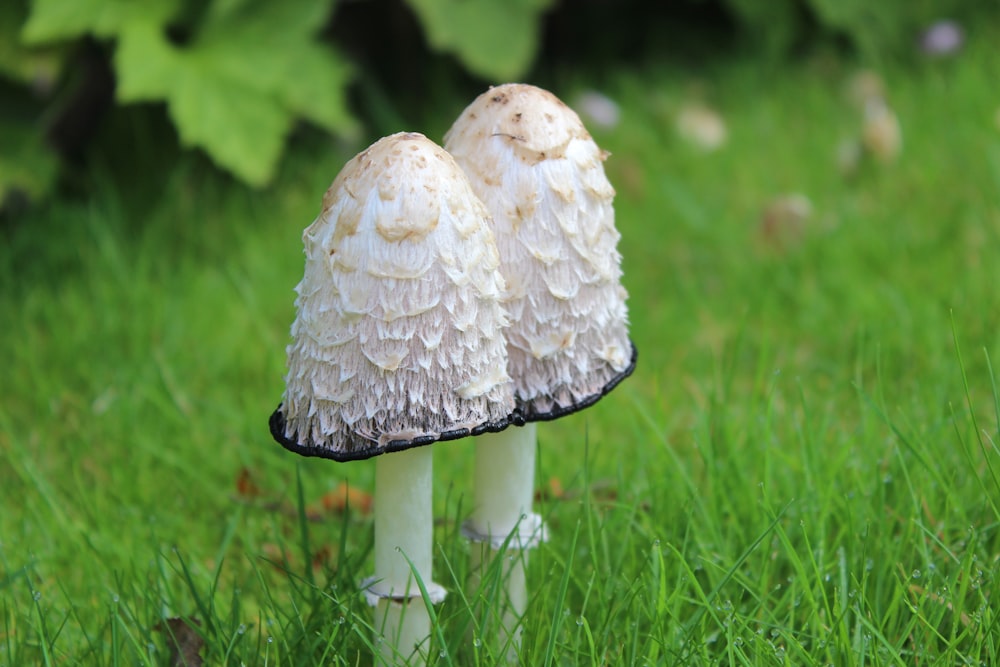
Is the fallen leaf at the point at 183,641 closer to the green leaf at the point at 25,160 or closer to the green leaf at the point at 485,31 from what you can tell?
the green leaf at the point at 25,160

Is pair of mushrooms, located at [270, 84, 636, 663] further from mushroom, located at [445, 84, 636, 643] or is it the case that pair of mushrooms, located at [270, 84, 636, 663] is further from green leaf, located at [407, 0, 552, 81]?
green leaf, located at [407, 0, 552, 81]

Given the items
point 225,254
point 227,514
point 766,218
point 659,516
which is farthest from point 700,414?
point 225,254

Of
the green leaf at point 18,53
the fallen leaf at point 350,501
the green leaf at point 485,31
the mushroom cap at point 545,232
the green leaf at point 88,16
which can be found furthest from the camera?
the green leaf at point 485,31

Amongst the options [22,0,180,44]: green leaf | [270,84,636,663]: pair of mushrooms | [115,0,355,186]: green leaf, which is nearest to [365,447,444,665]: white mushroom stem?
[270,84,636,663]: pair of mushrooms

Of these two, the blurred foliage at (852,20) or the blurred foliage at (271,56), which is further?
the blurred foliage at (852,20)

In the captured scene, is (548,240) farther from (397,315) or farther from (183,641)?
(183,641)

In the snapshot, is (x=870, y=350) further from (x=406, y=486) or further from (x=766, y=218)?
(x=406, y=486)

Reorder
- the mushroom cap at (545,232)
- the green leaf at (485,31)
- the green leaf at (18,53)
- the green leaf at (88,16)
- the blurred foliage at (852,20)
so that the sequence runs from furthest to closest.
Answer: the blurred foliage at (852,20) < the green leaf at (485,31) < the green leaf at (18,53) < the green leaf at (88,16) < the mushroom cap at (545,232)

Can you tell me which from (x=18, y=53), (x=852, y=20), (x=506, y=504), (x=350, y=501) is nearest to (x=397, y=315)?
→ (x=506, y=504)

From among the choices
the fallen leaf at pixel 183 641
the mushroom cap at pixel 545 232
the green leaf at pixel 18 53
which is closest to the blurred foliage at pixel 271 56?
the green leaf at pixel 18 53
